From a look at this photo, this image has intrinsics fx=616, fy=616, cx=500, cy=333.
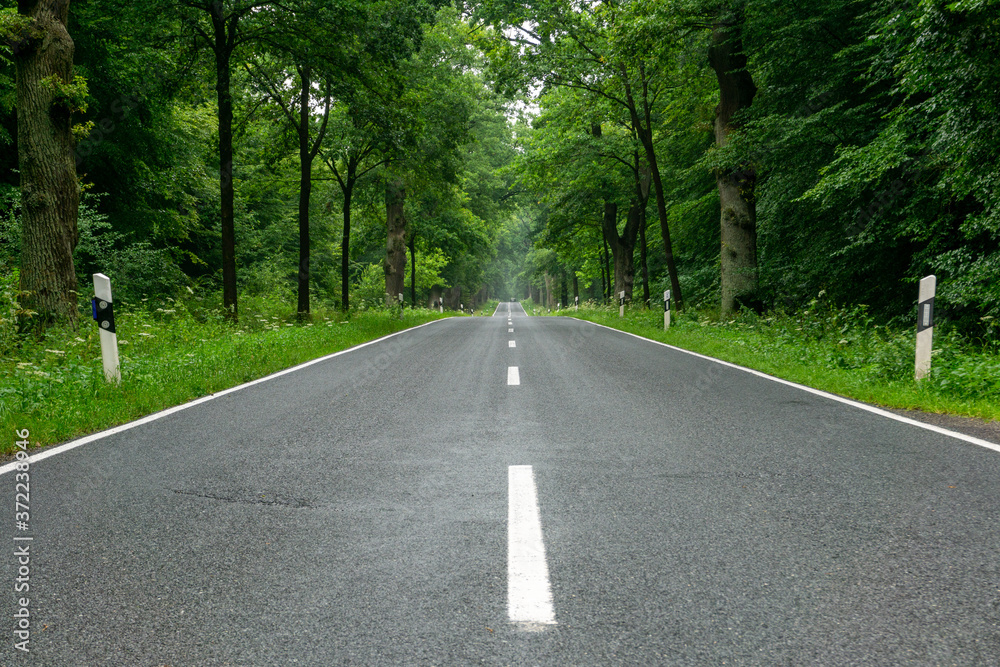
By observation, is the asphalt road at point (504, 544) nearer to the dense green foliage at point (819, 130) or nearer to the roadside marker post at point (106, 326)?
the roadside marker post at point (106, 326)

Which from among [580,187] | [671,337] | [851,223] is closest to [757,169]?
[851,223]

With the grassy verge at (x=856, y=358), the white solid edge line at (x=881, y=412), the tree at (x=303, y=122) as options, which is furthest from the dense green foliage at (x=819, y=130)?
the tree at (x=303, y=122)

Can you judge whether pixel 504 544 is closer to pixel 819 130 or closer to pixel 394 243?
pixel 819 130

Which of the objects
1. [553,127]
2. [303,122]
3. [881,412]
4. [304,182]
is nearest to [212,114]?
[303,122]

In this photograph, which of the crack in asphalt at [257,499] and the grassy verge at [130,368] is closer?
the crack in asphalt at [257,499]

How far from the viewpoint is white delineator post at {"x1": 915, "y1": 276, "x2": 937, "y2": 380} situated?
7.18 meters

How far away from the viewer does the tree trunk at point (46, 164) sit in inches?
373

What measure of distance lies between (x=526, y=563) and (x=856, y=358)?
8.31 m

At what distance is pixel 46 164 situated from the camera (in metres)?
9.80

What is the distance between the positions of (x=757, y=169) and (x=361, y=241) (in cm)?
2533

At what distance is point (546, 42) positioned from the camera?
2047cm

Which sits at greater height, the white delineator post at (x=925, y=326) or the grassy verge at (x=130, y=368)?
the white delineator post at (x=925, y=326)

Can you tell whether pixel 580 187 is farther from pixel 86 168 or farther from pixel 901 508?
pixel 901 508

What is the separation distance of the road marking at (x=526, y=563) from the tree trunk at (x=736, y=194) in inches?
580
